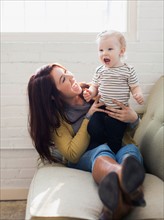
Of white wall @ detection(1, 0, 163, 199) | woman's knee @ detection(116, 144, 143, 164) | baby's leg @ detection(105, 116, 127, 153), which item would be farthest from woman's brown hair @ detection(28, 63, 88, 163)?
white wall @ detection(1, 0, 163, 199)

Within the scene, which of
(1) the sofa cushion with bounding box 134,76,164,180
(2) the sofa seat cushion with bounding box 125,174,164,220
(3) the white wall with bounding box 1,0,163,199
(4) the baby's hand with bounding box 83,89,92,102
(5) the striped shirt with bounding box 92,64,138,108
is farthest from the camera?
(3) the white wall with bounding box 1,0,163,199

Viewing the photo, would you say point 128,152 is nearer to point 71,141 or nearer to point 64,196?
point 71,141

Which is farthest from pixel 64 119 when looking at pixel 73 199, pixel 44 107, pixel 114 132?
pixel 73 199

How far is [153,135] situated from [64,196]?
2.28ft

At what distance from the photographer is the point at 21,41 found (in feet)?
8.36

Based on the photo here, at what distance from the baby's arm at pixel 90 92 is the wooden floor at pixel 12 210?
0.95m

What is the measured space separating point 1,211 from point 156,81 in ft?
4.65

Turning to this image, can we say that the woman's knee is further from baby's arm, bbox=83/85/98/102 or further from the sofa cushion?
baby's arm, bbox=83/85/98/102

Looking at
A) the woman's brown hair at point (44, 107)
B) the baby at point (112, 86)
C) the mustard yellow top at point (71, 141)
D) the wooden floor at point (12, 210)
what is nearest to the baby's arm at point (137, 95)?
the baby at point (112, 86)

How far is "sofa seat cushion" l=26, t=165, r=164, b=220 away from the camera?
1.37 meters

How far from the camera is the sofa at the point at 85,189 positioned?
54.1 inches

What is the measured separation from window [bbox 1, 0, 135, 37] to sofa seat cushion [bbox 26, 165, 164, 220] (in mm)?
1268

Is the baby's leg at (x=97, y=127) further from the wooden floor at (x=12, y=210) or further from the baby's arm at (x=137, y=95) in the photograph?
the wooden floor at (x=12, y=210)

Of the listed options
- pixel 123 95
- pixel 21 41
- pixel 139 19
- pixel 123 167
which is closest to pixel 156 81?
pixel 139 19
